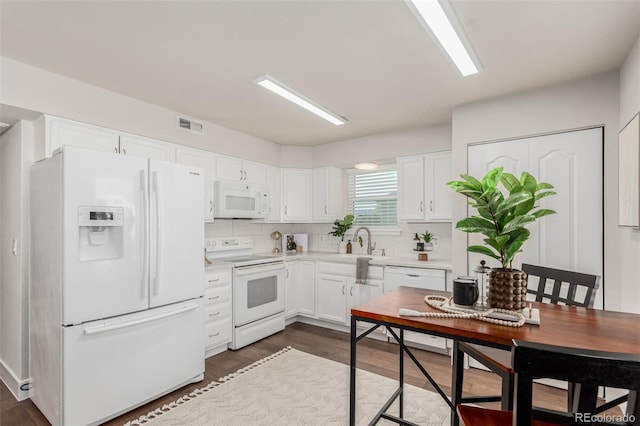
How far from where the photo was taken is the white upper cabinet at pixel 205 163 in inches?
134

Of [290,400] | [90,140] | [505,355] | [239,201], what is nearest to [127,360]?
[290,400]

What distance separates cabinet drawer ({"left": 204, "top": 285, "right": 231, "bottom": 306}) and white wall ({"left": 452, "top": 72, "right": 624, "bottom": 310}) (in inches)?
91.6

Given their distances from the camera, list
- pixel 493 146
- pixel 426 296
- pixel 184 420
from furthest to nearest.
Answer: pixel 493 146
pixel 184 420
pixel 426 296

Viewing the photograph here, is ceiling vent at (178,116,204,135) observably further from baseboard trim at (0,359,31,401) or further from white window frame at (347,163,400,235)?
baseboard trim at (0,359,31,401)

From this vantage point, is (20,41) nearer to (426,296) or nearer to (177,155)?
(177,155)

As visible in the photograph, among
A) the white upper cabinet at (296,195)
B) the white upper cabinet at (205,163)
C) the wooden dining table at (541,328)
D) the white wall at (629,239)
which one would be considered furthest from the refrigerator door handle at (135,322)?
the white wall at (629,239)

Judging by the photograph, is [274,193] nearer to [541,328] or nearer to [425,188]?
[425,188]

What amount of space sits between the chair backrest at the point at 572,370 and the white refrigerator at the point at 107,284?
2360 mm

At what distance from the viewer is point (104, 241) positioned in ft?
7.32

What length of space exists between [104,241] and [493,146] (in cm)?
331

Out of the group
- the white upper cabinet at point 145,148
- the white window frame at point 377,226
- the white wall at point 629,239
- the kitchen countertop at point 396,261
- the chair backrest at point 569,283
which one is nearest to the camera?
the chair backrest at point 569,283

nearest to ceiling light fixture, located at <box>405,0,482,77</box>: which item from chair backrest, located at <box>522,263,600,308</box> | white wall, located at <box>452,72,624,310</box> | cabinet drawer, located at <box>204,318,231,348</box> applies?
white wall, located at <box>452,72,624,310</box>

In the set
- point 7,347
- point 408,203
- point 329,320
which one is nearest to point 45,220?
point 7,347

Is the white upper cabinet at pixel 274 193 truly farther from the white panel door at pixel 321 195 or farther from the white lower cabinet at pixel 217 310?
the white lower cabinet at pixel 217 310
